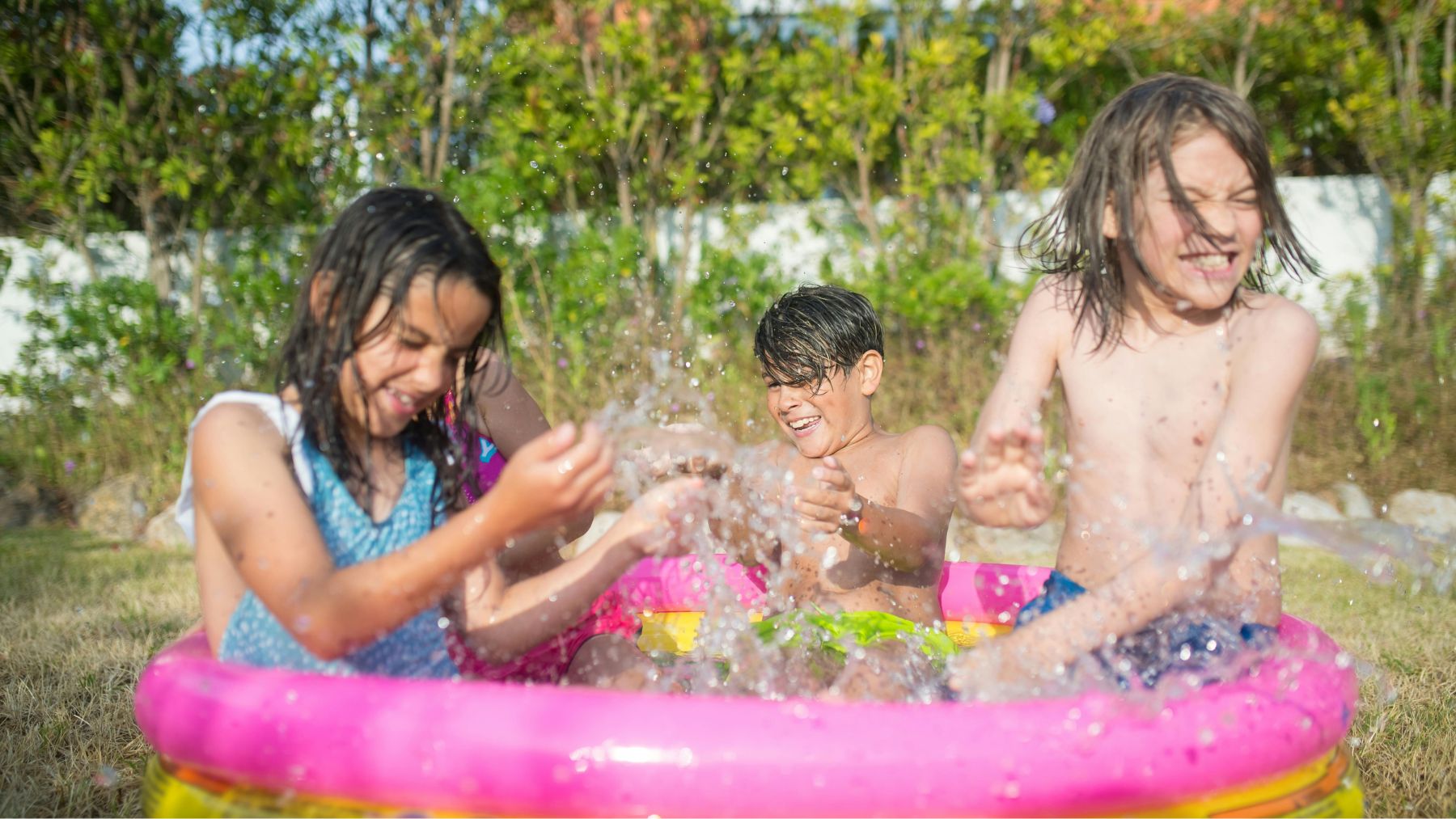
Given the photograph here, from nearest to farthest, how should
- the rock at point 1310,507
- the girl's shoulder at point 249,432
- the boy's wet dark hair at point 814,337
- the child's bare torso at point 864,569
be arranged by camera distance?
1. the girl's shoulder at point 249,432
2. the child's bare torso at point 864,569
3. the boy's wet dark hair at point 814,337
4. the rock at point 1310,507

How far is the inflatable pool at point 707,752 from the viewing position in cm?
147

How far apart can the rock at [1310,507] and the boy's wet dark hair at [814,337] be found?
11.0 feet

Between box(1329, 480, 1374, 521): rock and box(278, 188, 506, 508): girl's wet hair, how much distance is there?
16.9 feet

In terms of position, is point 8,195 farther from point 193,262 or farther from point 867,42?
point 867,42

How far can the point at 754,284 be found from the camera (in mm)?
6320

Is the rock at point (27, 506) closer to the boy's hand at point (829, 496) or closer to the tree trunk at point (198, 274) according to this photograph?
the tree trunk at point (198, 274)

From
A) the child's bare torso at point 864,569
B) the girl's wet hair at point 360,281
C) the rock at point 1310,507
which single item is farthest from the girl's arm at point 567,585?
the rock at point 1310,507

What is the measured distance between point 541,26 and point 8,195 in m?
3.25

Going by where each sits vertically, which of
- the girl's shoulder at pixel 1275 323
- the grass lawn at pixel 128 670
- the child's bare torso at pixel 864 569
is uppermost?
the girl's shoulder at pixel 1275 323

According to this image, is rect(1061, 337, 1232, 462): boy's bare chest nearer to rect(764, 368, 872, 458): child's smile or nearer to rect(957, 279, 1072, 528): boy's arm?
rect(957, 279, 1072, 528): boy's arm

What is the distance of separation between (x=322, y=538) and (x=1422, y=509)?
5.44 metres

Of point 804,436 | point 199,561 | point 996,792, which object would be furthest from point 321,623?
point 804,436

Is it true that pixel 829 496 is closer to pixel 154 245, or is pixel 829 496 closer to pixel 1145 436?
pixel 1145 436

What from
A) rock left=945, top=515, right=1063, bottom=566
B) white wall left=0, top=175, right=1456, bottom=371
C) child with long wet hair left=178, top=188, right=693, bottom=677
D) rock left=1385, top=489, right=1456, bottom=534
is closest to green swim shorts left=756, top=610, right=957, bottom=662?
child with long wet hair left=178, top=188, right=693, bottom=677
